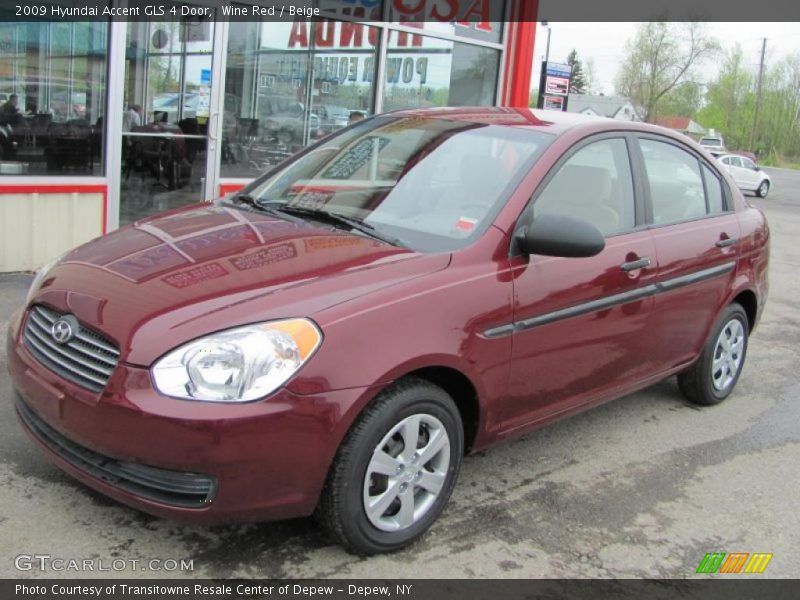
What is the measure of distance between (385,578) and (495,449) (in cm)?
138

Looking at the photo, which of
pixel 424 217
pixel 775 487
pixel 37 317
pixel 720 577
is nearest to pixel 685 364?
pixel 775 487

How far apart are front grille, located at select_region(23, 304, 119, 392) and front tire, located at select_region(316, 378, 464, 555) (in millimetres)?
847

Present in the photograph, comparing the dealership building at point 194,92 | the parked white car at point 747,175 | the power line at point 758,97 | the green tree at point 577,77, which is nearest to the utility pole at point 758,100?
the power line at point 758,97

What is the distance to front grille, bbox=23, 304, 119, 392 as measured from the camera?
9.02ft

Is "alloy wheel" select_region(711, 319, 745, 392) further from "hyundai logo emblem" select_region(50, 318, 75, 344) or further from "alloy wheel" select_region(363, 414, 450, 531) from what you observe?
"hyundai logo emblem" select_region(50, 318, 75, 344)

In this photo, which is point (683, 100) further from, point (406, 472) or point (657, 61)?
point (406, 472)

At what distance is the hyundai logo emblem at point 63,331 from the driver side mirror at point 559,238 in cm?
180

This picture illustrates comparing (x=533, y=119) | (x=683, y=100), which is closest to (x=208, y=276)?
(x=533, y=119)

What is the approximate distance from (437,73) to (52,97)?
15.9 feet

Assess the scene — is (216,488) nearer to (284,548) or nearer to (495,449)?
(284,548)

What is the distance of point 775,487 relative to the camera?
401 cm

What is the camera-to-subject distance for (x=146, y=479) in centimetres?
271

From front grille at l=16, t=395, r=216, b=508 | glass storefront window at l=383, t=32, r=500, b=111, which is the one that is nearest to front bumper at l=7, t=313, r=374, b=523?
front grille at l=16, t=395, r=216, b=508

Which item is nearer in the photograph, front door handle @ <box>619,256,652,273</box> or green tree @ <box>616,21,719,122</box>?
front door handle @ <box>619,256,652,273</box>
